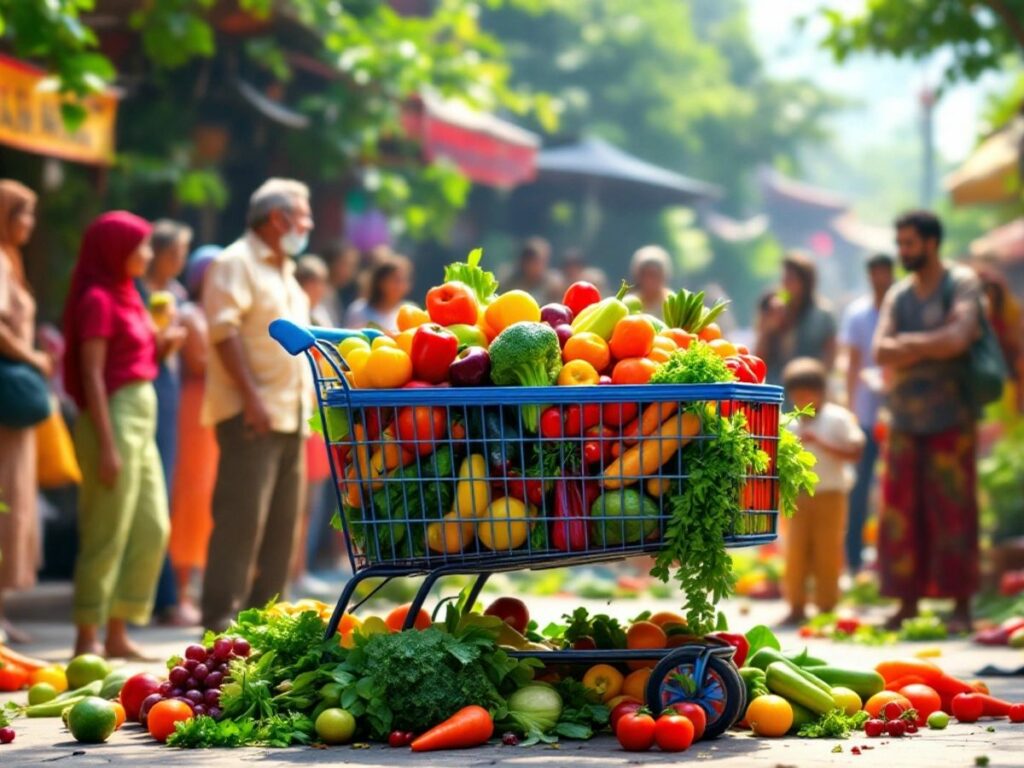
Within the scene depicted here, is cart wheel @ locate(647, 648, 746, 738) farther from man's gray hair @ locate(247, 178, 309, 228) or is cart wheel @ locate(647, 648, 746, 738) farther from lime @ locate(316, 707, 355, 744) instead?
man's gray hair @ locate(247, 178, 309, 228)

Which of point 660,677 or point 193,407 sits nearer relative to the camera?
point 660,677

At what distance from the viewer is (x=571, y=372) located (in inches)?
242

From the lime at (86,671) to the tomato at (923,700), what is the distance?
3.05 metres

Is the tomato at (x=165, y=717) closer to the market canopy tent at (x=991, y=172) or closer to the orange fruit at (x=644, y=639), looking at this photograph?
the orange fruit at (x=644, y=639)

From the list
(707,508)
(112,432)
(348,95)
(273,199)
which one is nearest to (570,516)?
(707,508)

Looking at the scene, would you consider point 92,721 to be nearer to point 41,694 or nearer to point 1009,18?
point 41,694

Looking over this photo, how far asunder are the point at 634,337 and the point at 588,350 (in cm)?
16

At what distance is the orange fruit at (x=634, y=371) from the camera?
242 inches

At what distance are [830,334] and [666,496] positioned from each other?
8.33 meters

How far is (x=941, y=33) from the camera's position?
1353 cm

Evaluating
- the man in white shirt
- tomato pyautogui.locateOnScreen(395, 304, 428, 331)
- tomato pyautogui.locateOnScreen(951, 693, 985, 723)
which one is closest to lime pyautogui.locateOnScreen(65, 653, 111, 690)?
tomato pyautogui.locateOnScreen(395, 304, 428, 331)

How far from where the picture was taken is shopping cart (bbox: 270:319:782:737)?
Answer: 236 inches

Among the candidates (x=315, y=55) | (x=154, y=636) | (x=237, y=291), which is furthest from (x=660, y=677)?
(x=315, y=55)

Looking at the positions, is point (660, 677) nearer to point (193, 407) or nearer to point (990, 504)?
point (193, 407)
